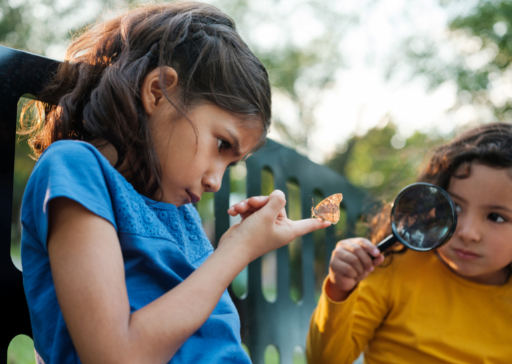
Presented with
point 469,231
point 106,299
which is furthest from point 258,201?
point 469,231

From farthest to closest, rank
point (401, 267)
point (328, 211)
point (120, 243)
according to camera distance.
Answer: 1. point (401, 267)
2. point (328, 211)
3. point (120, 243)

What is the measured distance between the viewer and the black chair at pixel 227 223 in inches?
38.1

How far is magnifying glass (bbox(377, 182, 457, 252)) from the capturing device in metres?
1.46

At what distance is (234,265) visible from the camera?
90cm

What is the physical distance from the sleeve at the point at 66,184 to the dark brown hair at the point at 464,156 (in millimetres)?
1308

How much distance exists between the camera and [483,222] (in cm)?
147

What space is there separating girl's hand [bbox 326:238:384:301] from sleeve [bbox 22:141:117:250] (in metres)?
0.88

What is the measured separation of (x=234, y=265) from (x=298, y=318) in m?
1.04

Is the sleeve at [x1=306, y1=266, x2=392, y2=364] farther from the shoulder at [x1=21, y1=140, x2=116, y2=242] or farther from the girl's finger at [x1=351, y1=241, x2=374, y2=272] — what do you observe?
the shoulder at [x1=21, y1=140, x2=116, y2=242]

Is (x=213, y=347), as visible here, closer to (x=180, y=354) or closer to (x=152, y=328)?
(x=180, y=354)

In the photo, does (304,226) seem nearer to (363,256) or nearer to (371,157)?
(363,256)

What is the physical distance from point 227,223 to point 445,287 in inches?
38.7

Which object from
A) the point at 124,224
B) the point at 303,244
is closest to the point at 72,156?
the point at 124,224

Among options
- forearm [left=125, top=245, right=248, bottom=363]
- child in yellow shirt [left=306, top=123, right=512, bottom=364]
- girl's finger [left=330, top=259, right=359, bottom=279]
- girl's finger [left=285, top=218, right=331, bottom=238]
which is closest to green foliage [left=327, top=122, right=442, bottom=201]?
child in yellow shirt [left=306, top=123, right=512, bottom=364]
